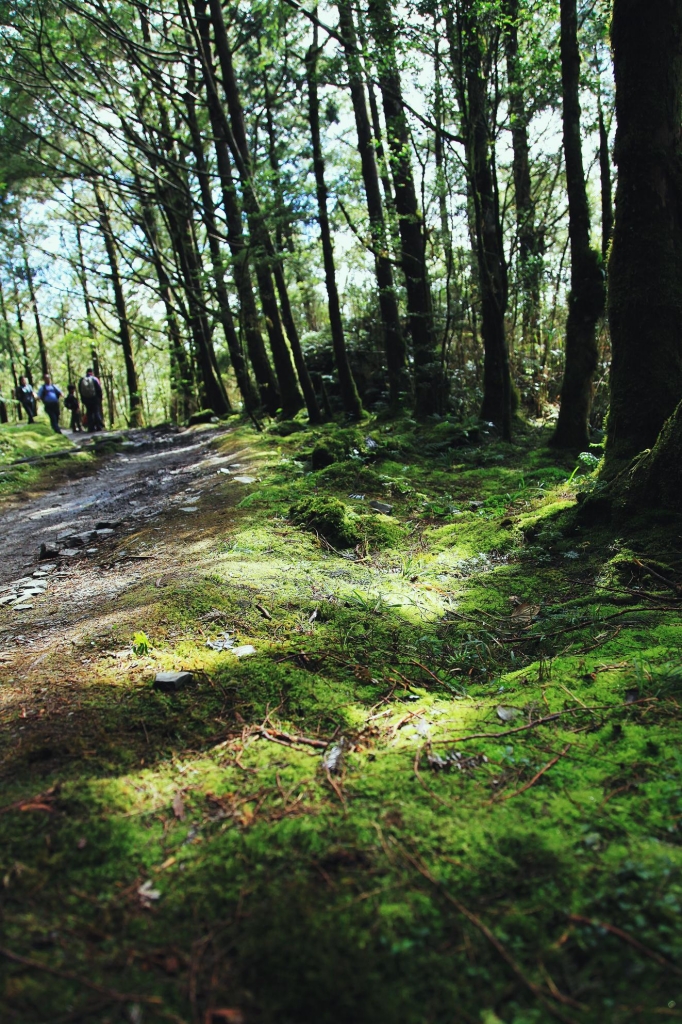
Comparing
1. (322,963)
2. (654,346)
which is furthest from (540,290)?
(322,963)

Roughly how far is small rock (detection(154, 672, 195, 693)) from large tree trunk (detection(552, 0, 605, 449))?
280 inches

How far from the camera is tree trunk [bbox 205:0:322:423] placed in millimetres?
10164

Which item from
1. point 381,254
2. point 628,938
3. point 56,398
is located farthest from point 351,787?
point 56,398

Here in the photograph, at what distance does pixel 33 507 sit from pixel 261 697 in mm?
7402

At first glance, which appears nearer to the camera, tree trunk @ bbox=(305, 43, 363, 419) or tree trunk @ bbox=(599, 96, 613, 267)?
tree trunk @ bbox=(305, 43, 363, 419)

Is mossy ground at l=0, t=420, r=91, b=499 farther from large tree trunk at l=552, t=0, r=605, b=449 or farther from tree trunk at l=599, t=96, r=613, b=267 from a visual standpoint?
tree trunk at l=599, t=96, r=613, b=267

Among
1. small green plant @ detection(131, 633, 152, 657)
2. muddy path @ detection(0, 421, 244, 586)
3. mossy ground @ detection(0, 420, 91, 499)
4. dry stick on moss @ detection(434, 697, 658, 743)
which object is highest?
mossy ground @ detection(0, 420, 91, 499)

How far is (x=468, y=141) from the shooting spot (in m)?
8.48

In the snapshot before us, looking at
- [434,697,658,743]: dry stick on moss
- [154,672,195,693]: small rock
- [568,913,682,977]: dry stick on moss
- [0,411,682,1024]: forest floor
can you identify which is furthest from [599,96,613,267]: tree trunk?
[568,913,682,977]: dry stick on moss

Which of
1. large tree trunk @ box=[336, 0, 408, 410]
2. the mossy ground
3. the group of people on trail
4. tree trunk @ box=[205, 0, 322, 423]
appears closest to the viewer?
the mossy ground

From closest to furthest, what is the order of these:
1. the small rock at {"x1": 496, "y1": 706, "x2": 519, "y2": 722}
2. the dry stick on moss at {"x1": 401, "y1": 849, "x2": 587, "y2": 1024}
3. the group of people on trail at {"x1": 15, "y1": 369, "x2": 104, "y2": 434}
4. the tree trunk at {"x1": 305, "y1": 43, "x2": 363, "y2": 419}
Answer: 1. the dry stick on moss at {"x1": 401, "y1": 849, "x2": 587, "y2": 1024}
2. the small rock at {"x1": 496, "y1": 706, "x2": 519, "y2": 722}
3. the tree trunk at {"x1": 305, "y1": 43, "x2": 363, "y2": 419}
4. the group of people on trail at {"x1": 15, "y1": 369, "x2": 104, "y2": 434}

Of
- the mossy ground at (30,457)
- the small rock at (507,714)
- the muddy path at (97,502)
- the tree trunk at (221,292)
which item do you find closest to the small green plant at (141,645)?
the small rock at (507,714)

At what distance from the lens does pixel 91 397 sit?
22.5m

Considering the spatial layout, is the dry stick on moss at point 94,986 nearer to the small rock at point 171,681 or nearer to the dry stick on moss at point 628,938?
the dry stick on moss at point 628,938
